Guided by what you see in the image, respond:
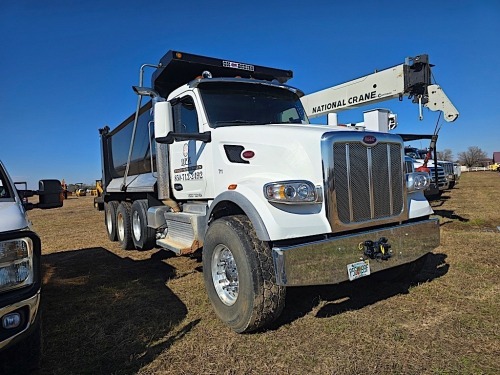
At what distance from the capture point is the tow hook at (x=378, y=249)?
3338 millimetres

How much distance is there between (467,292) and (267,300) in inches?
96.8

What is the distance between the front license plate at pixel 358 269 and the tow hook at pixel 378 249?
9 cm

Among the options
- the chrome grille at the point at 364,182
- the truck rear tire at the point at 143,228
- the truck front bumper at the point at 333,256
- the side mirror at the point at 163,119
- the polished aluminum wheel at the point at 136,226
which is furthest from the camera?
the polished aluminum wheel at the point at 136,226

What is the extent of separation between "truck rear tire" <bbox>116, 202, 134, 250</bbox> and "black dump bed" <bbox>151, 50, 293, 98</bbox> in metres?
2.94

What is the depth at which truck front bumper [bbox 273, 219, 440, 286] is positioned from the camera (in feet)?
9.81

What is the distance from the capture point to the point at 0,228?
2.35 metres

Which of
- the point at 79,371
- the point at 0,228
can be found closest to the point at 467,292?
the point at 79,371

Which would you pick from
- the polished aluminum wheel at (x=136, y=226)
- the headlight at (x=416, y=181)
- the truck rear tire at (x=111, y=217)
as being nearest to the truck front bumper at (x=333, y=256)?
the headlight at (x=416, y=181)

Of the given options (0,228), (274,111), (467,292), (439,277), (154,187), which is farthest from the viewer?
(154,187)

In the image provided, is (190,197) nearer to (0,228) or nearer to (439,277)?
(0,228)

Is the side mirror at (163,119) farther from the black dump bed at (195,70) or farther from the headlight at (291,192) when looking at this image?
the headlight at (291,192)

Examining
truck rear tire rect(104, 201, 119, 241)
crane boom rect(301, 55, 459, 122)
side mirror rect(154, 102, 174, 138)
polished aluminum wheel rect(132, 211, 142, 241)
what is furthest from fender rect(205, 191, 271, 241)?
truck rear tire rect(104, 201, 119, 241)

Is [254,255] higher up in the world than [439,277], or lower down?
higher up

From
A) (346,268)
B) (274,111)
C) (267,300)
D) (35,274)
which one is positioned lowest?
(267,300)
